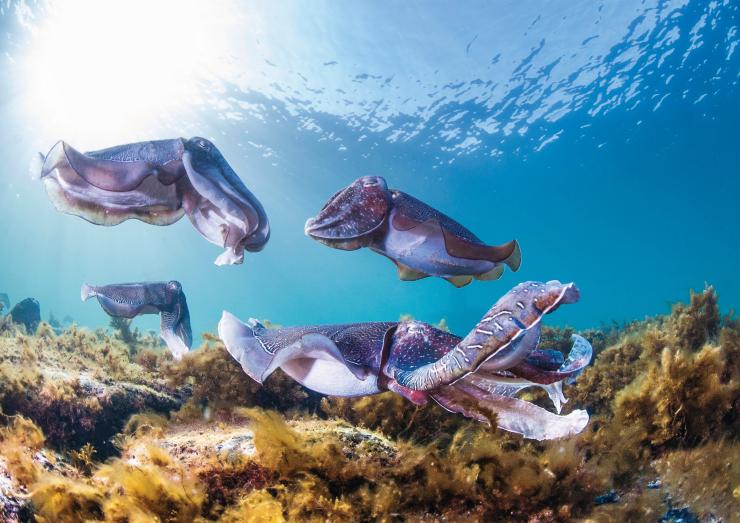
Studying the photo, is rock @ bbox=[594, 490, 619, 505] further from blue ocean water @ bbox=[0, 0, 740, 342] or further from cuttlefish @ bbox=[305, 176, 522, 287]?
blue ocean water @ bbox=[0, 0, 740, 342]

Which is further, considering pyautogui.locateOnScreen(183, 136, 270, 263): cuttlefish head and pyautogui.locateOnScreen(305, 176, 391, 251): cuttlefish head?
pyautogui.locateOnScreen(183, 136, 270, 263): cuttlefish head

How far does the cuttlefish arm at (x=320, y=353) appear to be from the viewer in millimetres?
2301

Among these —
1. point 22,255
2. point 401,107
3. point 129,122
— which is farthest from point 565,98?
point 22,255

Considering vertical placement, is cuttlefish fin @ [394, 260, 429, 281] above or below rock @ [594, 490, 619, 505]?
above

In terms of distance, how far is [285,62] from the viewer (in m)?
24.2

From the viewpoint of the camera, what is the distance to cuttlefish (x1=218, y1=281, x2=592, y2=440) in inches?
85.2

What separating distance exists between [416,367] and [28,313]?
1754 centimetres

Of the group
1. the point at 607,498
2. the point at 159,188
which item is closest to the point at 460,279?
the point at 607,498

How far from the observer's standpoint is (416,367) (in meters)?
2.21

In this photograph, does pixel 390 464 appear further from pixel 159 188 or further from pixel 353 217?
pixel 159 188

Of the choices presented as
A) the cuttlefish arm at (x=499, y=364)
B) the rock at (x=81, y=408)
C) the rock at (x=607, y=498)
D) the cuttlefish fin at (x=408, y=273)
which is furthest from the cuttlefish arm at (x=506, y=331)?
the rock at (x=81, y=408)

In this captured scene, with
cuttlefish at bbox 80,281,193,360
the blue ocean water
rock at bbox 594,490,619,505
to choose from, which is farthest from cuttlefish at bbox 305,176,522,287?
the blue ocean water

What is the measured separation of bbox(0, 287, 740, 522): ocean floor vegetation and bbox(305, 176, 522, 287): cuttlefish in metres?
1.16

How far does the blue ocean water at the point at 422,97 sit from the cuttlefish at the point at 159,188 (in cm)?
546
